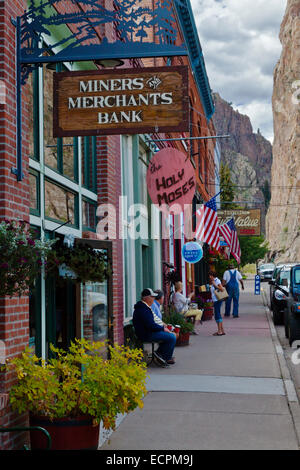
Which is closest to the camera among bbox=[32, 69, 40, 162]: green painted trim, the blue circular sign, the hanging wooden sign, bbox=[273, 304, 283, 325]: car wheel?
bbox=[32, 69, 40, 162]: green painted trim

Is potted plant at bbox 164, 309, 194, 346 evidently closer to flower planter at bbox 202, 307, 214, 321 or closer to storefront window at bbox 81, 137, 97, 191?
storefront window at bbox 81, 137, 97, 191

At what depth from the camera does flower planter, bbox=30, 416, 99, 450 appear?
17.9 ft

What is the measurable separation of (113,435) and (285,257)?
3156 inches

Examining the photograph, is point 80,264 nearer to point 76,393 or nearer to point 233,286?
point 76,393

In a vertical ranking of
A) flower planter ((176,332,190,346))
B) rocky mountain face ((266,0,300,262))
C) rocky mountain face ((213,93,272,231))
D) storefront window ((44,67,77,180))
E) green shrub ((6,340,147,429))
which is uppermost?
rocky mountain face ((213,93,272,231))

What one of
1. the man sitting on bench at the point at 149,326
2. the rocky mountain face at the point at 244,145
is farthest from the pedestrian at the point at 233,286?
the rocky mountain face at the point at 244,145

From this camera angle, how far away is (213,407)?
25.5 ft

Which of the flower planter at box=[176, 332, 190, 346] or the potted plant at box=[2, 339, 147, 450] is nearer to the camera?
the potted plant at box=[2, 339, 147, 450]

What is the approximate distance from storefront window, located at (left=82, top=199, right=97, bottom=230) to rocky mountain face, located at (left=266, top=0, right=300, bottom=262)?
234 ft

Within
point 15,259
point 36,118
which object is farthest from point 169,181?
point 15,259

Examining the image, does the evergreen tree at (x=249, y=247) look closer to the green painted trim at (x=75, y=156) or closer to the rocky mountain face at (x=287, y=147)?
the rocky mountain face at (x=287, y=147)

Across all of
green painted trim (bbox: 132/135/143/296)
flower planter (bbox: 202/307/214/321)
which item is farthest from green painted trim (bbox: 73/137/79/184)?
flower planter (bbox: 202/307/214/321)
